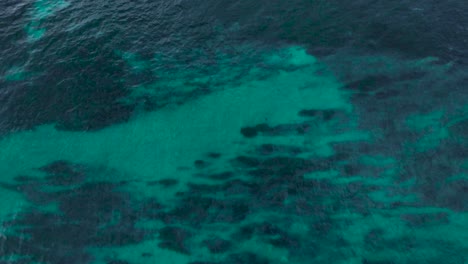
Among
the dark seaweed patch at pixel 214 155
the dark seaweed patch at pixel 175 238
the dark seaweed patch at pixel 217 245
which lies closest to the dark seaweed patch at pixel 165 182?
the dark seaweed patch at pixel 214 155

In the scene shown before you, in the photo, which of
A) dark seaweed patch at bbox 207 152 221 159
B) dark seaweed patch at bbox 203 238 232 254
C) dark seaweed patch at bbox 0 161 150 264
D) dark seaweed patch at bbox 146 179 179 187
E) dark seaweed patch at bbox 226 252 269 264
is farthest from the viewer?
dark seaweed patch at bbox 207 152 221 159

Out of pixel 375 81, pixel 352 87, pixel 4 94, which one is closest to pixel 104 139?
pixel 4 94

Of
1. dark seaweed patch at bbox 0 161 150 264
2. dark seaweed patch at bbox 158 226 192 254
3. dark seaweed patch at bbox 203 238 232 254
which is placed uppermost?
dark seaweed patch at bbox 0 161 150 264

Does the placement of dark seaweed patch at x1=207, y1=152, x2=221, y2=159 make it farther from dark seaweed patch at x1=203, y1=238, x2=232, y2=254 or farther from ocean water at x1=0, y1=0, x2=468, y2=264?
dark seaweed patch at x1=203, y1=238, x2=232, y2=254

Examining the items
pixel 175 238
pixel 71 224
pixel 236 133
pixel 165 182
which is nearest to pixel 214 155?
pixel 236 133

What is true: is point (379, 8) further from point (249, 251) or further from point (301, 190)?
point (249, 251)

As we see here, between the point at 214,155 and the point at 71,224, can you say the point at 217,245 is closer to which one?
the point at 214,155

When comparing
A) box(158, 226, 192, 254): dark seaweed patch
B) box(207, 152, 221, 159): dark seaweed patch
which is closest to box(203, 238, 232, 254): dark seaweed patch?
box(158, 226, 192, 254): dark seaweed patch

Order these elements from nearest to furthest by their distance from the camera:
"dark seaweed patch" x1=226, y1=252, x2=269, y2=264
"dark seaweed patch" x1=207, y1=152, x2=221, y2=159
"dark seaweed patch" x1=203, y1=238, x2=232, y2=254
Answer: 1. "dark seaweed patch" x1=226, y1=252, x2=269, y2=264
2. "dark seaweed patch" x1=203, y1=238, x2=232, y2=254
3. "dark seaweed patch" x1=207, y1=152, x2=221, y2=159

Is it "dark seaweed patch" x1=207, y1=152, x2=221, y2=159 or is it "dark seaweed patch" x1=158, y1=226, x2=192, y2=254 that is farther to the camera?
"dark seaweed patch" x1=207, y1=152, x2=221, y2=159
